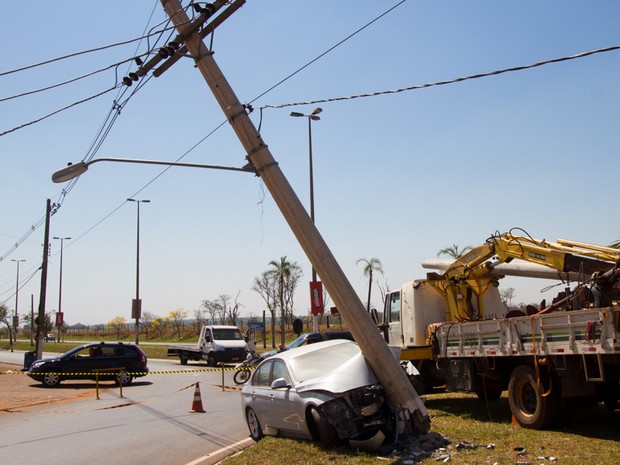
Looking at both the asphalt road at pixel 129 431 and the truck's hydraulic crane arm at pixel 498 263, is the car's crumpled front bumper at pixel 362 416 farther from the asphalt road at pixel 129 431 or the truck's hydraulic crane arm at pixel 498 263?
the truck's hydraulic crane arm at pixel 498 263

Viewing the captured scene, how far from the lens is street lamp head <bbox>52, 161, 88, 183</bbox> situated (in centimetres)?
1202

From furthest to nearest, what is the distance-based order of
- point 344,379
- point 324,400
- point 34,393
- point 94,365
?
point 94,365, point 34,393, point 344,379, point 324,400

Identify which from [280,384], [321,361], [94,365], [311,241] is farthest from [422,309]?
[94,365]

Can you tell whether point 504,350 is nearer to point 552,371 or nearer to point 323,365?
point 552,371

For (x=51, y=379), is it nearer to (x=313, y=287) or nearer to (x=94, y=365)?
(x=94, y=365)

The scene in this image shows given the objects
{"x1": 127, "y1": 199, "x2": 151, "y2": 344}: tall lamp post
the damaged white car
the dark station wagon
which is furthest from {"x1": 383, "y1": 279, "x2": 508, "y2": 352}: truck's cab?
{"x1": 127, "y1": 199, "x2": 151, "y2": 344}: tall lamp post

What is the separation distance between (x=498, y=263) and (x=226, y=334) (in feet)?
64.7

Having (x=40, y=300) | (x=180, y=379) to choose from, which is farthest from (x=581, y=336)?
(x=40, y=300)

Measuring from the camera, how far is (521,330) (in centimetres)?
984

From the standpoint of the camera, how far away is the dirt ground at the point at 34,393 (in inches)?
683

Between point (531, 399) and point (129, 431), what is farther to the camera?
point (129, 431)

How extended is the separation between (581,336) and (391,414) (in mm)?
2909

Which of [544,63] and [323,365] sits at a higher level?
[544,63]

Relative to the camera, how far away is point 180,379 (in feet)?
79.0
